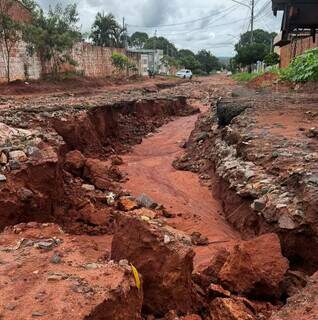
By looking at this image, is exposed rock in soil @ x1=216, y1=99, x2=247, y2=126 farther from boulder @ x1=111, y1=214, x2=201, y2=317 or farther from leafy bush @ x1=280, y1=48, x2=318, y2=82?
boulder @ x1=111, y1=214, x2=201, y2=317

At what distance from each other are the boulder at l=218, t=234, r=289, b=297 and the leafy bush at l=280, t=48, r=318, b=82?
13.6 meters

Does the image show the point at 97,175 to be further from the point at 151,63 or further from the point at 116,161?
the point at 151,63

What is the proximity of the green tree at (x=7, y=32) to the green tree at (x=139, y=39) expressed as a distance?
53663 millimetres

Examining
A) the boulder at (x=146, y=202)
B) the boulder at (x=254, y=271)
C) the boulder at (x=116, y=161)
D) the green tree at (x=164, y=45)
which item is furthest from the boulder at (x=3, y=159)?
the green tree at (x=164, y=45)

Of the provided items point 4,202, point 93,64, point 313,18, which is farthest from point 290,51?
point 4,202

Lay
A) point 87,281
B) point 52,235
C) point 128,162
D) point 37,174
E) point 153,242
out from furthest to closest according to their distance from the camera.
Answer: point 128,162, point 37,174, point 52,235, point 153,242, point 87,281

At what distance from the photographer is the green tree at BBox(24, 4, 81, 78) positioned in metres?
24.0

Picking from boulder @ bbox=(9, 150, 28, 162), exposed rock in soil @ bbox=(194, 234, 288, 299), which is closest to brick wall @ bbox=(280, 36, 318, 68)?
boulder @ bbox=(9, 150, 28, 162)

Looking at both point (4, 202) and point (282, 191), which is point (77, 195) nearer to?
point (4, 202)

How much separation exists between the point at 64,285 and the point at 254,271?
6.07ft

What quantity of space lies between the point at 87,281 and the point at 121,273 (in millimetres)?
296

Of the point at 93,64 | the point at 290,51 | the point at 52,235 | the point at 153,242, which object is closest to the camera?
the point at 153,242

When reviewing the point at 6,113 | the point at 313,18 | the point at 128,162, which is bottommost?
the point at 128,162

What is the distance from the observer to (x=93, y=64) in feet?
116
